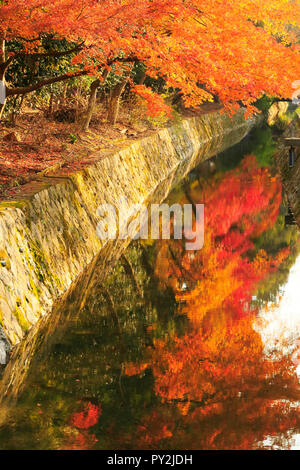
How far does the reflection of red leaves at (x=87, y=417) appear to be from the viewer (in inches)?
307

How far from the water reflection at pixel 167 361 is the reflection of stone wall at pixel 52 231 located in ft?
1.53

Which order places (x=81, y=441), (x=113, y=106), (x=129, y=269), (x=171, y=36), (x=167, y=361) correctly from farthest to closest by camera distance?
(x=113, y=106) → (x=171, y=36) → (x=129, y=269) → (x=167, y=361) → (x=81, y=441)

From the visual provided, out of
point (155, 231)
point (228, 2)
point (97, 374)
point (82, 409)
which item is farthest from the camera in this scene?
point (228, 2)

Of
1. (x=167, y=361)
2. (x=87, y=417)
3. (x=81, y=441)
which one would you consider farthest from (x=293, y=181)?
(x=81, y=441)

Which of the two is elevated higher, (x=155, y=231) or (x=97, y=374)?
(x=155, y=231)

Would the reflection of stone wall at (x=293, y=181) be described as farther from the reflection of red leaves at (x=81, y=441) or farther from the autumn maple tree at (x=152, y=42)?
the reflection of red leaves at (x=81, y=441)

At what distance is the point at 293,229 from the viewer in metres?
20.6

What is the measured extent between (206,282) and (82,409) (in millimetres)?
7294

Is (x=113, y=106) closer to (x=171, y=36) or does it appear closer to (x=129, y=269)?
(x=171, y=36)

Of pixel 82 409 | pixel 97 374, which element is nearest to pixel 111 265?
pixel 97 374

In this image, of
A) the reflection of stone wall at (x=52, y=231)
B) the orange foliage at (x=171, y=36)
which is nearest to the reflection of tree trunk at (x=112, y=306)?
the reflection of stone wall at (x=52, y=231)

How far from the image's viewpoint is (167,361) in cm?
1002

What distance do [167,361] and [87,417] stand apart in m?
2.28
